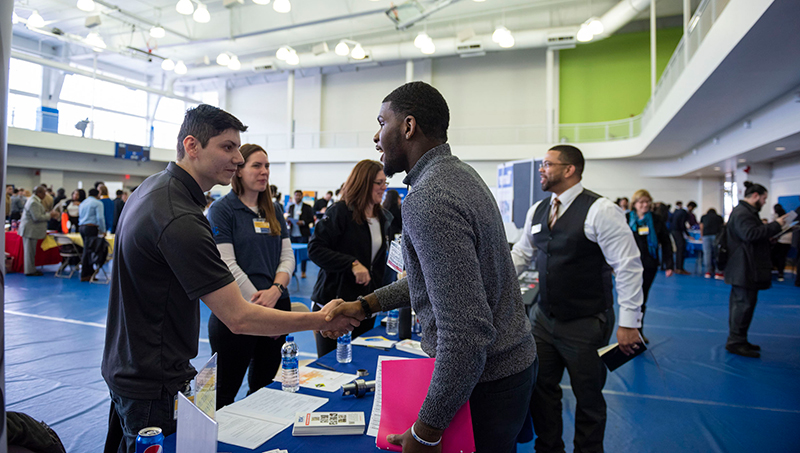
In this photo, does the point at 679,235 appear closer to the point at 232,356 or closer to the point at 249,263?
the point at 249,263

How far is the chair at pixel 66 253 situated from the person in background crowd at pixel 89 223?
66cm

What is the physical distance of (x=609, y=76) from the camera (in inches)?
601

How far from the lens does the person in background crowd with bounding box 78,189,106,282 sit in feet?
25.4

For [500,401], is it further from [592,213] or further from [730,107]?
[730,107]

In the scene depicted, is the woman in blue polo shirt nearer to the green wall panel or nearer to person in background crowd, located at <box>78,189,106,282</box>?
person in background crowd, located at <box>78,189,106,282</box>

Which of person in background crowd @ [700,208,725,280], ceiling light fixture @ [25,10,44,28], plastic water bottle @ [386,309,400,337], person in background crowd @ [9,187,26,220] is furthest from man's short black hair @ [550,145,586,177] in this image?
ceiling light fixture @ [25,10,44,28]

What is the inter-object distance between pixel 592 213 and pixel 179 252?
2.01 metres

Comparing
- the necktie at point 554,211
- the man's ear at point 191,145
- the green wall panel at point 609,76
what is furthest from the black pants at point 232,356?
the green wall panel at point 609,76

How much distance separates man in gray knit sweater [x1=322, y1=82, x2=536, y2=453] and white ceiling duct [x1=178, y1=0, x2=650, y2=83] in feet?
43.8

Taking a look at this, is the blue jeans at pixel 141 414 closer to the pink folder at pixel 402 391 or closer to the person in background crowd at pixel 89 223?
the pink folder at pixel 402 391

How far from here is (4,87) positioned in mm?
558

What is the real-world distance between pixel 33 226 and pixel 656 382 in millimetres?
10263

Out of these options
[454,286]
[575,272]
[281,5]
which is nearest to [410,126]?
[454,286]

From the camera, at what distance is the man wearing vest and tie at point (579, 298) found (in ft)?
7.40
